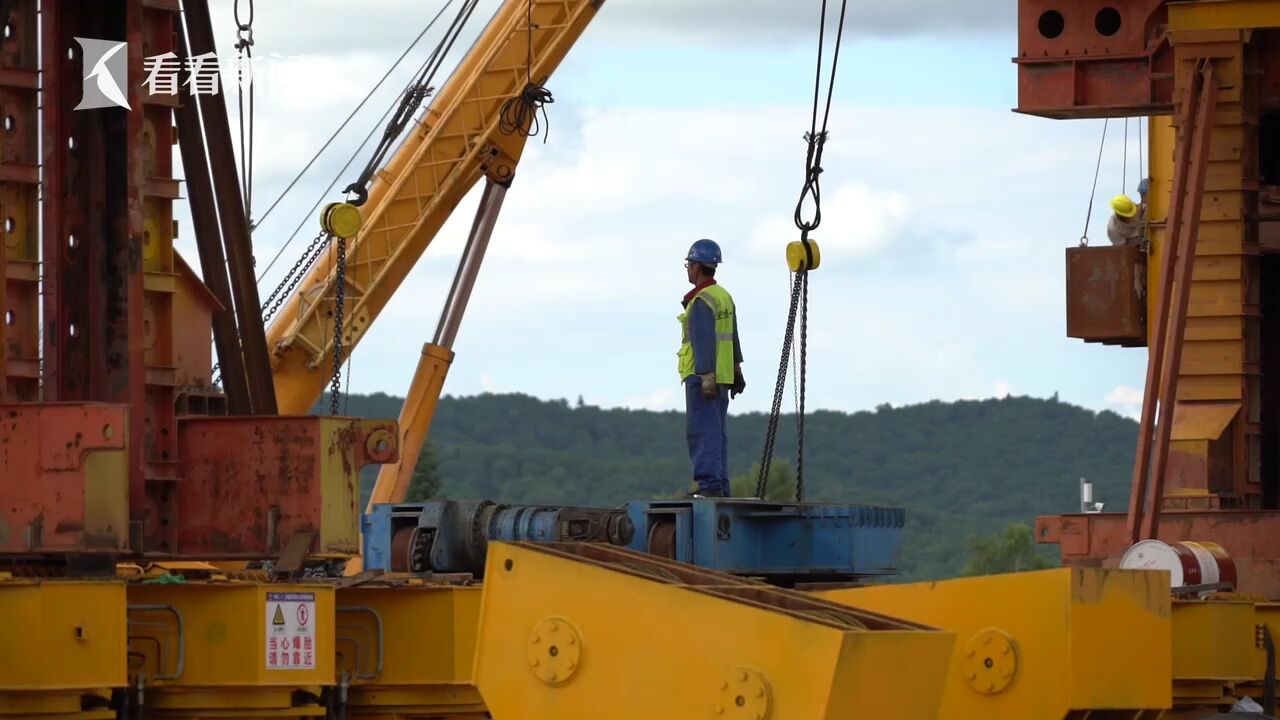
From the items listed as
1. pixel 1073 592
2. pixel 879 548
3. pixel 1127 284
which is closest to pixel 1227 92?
pixel 1127 284

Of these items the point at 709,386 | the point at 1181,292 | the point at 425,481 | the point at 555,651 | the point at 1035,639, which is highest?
the point at 1181,292

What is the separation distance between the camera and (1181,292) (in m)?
18.5

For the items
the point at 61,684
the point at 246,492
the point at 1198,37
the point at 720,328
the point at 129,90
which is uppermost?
the point at 1198,37

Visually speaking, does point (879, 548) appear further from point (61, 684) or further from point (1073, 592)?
point (61, 684)

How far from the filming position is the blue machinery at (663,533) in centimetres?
1516

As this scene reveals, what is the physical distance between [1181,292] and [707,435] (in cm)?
487

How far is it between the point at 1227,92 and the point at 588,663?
1214cm

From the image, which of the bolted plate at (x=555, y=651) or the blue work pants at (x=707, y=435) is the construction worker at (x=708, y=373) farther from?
the bolted plate at (x=555, y=651)

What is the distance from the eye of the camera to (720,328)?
15820mm

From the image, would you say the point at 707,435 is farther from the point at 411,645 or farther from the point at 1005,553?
the point at 1005,553

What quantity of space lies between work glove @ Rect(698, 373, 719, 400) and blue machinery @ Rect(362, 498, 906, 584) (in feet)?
2.42

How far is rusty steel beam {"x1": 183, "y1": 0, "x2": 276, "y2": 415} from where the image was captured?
13031mm

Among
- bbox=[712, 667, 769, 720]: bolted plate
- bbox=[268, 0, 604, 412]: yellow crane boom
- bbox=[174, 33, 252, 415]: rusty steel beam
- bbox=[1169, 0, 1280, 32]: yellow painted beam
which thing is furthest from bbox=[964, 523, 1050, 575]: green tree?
bbox=[712, 667, 769, 720]: bolted plate

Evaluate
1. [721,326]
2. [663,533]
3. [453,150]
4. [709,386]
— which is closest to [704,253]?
[721,326]
